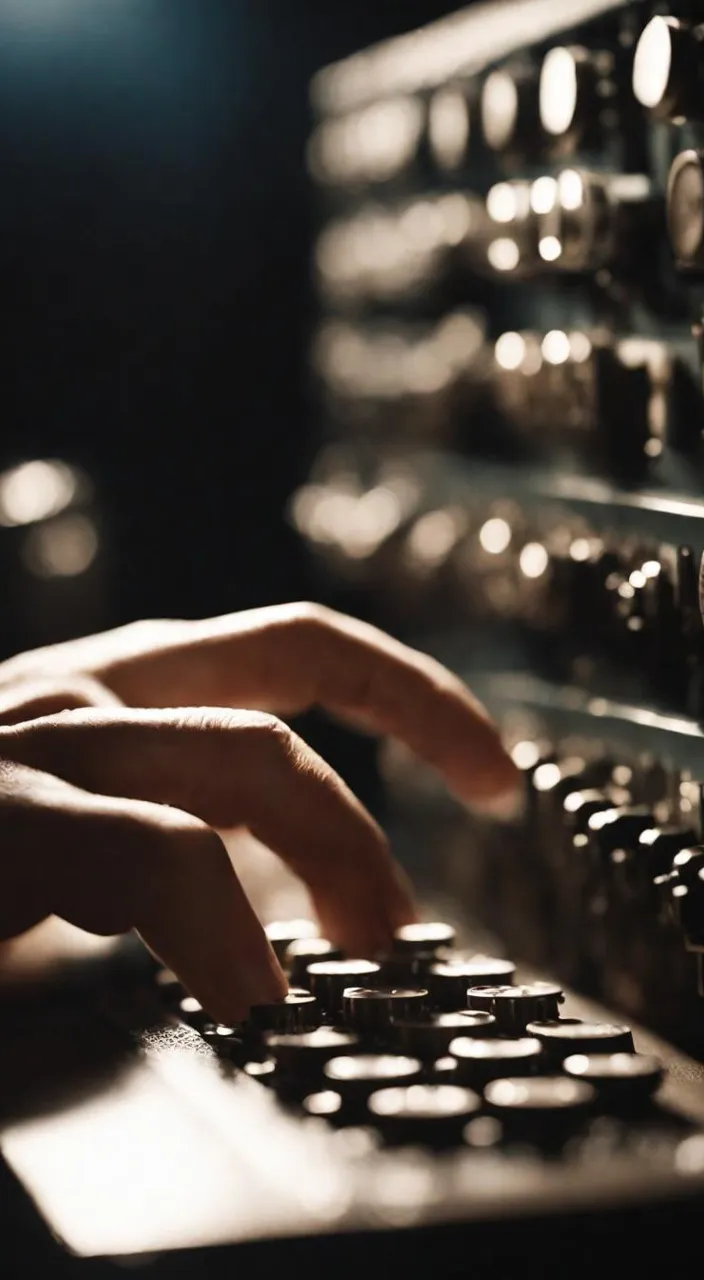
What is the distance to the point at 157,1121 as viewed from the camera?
1.94 ft

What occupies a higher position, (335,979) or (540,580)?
(540,580)

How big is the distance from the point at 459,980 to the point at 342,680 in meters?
0.23

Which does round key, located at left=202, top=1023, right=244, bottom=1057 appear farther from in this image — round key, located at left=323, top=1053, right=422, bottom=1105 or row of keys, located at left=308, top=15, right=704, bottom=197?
row of keys, located at left=308, top=15, right=704, bottom=197

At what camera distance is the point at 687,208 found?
73cm

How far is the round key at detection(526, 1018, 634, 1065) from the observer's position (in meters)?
0.62

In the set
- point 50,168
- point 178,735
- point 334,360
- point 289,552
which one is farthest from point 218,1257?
point 50,168

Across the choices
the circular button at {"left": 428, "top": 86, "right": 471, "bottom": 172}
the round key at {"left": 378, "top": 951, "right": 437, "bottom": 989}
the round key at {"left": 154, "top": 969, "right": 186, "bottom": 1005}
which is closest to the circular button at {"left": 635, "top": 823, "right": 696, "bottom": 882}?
the round key at {"left": 378, "top": 951, "right": 437, "bottom": 989}

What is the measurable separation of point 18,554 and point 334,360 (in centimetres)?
45

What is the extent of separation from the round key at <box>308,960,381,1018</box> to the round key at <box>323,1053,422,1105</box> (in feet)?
0.27

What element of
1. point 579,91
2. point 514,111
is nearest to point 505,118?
point 514,111

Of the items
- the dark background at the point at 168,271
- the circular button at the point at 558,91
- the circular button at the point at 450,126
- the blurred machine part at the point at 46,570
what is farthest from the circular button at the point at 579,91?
the blurred machine part at the point at 46,570

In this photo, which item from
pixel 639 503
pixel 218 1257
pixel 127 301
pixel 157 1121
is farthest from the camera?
pixel 127 301

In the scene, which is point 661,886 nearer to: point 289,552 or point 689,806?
point 689,806

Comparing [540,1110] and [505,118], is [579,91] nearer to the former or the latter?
[505,118]
